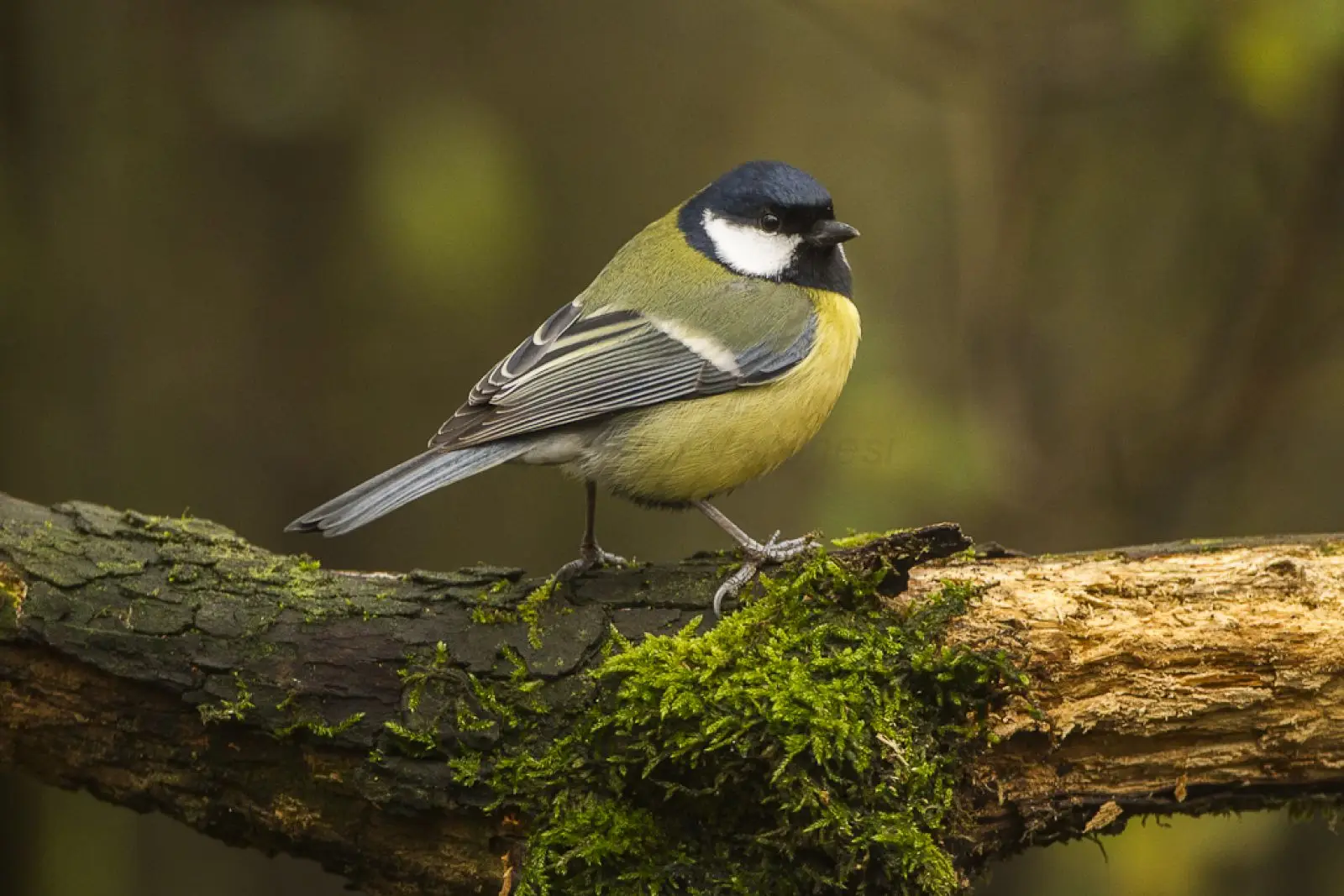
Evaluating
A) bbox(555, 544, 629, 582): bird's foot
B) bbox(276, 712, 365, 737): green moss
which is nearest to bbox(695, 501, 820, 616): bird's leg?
bbox(555, 544, 629, 582): bird's foot

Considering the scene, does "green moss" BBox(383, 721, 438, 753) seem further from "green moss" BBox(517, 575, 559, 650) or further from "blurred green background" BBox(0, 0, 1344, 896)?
"blurred green background" BBox(0, 0, 1344, 896)

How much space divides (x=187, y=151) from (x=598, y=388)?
292 cm

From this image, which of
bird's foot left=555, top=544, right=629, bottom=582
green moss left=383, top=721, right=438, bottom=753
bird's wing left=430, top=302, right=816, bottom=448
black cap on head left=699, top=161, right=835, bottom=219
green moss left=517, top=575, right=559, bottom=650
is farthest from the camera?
black cap on head left=699, top=161, right=835, bottom=219

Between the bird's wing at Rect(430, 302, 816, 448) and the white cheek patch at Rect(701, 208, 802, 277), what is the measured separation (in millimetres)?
220

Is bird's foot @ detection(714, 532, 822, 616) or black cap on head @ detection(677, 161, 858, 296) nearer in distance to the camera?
bird's foot @ detection(714, 532, 822, 616)

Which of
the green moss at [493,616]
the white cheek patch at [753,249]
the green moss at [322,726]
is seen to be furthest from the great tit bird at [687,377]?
the green moss at [322,726]

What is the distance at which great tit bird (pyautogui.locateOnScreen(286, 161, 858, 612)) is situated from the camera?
10.1 feet

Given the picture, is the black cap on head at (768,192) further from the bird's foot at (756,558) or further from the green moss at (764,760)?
the green moss at (764,760)

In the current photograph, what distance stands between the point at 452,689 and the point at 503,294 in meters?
3.10

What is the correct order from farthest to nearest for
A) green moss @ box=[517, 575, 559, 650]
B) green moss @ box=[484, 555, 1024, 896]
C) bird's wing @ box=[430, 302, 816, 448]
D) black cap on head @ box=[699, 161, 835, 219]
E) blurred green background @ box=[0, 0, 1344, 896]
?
blurred green background @ box=[0, 0, 1344, 896], black cap on head @ box=[699, 161, 835, 219], bird's wing @ box=[430, 302, 816, 448], green moss @ box=[517, 575, 559, 650], green moss @ box=[484, 555, 1024, 896]

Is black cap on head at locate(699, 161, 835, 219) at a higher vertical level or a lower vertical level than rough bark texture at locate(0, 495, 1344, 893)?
higher

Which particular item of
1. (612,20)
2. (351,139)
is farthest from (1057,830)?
(612,20)

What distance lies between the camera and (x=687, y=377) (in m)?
3.20

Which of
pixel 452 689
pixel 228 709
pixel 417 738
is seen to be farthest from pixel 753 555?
pixel 228 709
